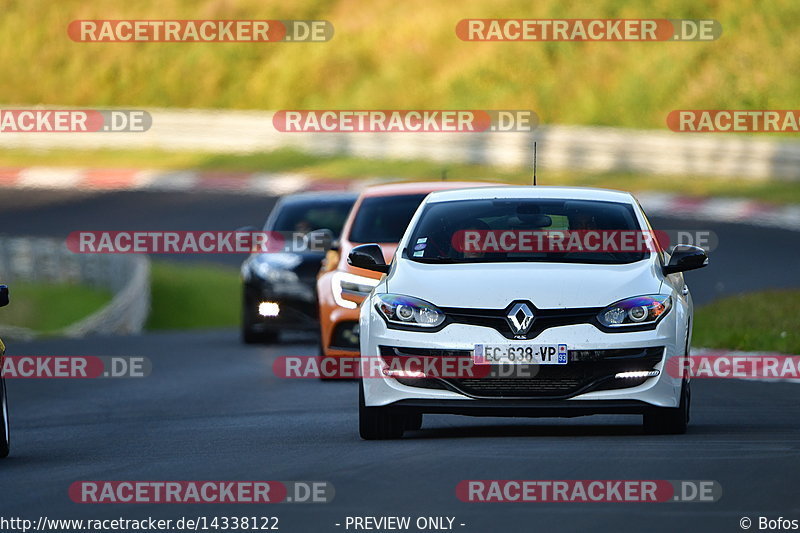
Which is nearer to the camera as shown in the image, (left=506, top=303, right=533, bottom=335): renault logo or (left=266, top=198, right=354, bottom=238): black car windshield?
(left=506, top=303, right=533, bottom=335): renault logo

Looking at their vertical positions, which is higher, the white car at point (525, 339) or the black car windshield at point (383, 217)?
the black car windshield at point (383, 217)

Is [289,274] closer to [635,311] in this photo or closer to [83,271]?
[635,311]

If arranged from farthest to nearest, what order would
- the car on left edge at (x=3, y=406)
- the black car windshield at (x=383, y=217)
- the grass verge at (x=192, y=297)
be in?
the grass verge at (x=192, y=297), the black car windshield at (x=383, y=217), the car on left edge at (x=3, y=406)

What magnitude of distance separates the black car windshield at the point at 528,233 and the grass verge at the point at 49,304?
17.4 metres

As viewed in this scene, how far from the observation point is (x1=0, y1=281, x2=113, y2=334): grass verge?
2950 centimetres

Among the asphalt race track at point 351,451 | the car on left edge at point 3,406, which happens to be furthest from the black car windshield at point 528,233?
the car on left edge at point 3,406

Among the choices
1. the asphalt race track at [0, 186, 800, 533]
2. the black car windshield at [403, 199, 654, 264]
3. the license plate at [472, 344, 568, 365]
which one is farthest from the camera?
the black car windshield at [403, 199, 654, 264]

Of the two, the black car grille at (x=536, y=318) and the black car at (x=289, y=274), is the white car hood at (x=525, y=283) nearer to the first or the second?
the black car grille at (x=536, y=318)

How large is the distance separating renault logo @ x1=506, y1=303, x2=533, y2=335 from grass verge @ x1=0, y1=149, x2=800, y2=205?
850 inches

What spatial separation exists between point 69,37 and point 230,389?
45.7 meters

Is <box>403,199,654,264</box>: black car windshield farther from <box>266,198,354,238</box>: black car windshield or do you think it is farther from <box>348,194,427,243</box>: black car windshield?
<box>266,198,354,238</box>: black car windshield

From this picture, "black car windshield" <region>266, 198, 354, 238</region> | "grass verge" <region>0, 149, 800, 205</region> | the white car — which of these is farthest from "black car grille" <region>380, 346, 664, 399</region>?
"grass verge" <region>0, 149, 800, 205</region>

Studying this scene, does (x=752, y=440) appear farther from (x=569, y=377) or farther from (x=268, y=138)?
(x=268, y=138)

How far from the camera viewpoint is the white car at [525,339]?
10258 mm
